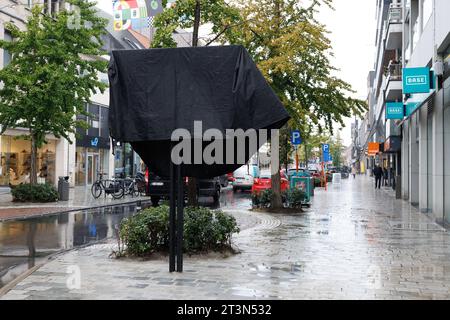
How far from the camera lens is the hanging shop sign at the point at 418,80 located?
14.3 m

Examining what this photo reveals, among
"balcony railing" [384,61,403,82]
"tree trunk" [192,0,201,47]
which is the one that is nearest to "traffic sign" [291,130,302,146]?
"tree trunk" [192,0,201,47]

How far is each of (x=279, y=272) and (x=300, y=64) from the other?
998 cm

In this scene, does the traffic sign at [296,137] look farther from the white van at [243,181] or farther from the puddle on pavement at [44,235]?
the white van at [243,181]

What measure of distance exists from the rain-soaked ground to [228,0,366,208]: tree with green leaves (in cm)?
596

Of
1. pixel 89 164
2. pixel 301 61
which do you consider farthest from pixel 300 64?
pixel 89 164

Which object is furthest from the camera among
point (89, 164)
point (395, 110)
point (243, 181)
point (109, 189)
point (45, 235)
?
point (89, 164)

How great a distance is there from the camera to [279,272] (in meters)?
7.20

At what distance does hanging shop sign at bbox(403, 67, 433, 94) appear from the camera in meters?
14.3

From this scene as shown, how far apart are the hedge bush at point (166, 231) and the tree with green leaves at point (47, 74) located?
12.6 m

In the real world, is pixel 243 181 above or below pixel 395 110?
below

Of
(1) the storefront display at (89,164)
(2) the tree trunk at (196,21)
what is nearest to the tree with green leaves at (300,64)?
(2) the tree trunk at (196,21)

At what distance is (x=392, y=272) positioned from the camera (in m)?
7.30

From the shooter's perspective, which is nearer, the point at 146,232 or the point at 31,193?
the point at 146,232

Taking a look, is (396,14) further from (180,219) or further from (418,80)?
(180,219)
